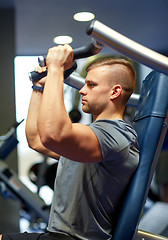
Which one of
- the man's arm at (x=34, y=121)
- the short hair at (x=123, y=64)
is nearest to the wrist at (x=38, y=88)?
the man's arm at (x=34, y=121)

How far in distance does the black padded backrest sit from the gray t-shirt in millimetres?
31

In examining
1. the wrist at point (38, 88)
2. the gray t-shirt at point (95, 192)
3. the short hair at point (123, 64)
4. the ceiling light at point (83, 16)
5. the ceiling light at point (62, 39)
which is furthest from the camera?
the ceiling light at point (62, 39)

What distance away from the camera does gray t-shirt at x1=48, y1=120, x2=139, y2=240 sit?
1.07 metres

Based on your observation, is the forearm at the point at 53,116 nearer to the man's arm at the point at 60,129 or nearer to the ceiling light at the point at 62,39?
the man's arm at the point at 60,129

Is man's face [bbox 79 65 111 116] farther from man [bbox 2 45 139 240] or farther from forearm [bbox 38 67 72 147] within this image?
forearm [bbox 38 67 72 147]

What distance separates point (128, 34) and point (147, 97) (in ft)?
11.4

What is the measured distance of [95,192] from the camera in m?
1.08

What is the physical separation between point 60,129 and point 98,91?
291mm

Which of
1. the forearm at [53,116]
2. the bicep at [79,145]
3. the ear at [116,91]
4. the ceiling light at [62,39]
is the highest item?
the ceiling light at [62,39]

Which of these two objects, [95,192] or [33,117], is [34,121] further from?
[95,192]

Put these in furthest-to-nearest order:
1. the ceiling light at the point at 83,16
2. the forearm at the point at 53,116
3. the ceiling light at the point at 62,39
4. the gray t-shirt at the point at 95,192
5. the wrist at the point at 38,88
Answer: the ceiling light at the point at 62,39
the ceiling light at the point at 83,16
the wrist at the point at 38,88
the gray t-shirt at the point at 95,192
the forearm at the point at 53,116

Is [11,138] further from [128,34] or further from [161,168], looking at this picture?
[161,168]

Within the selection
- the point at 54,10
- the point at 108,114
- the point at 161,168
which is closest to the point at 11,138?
the point at 108,114

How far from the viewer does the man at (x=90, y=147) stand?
94cm
